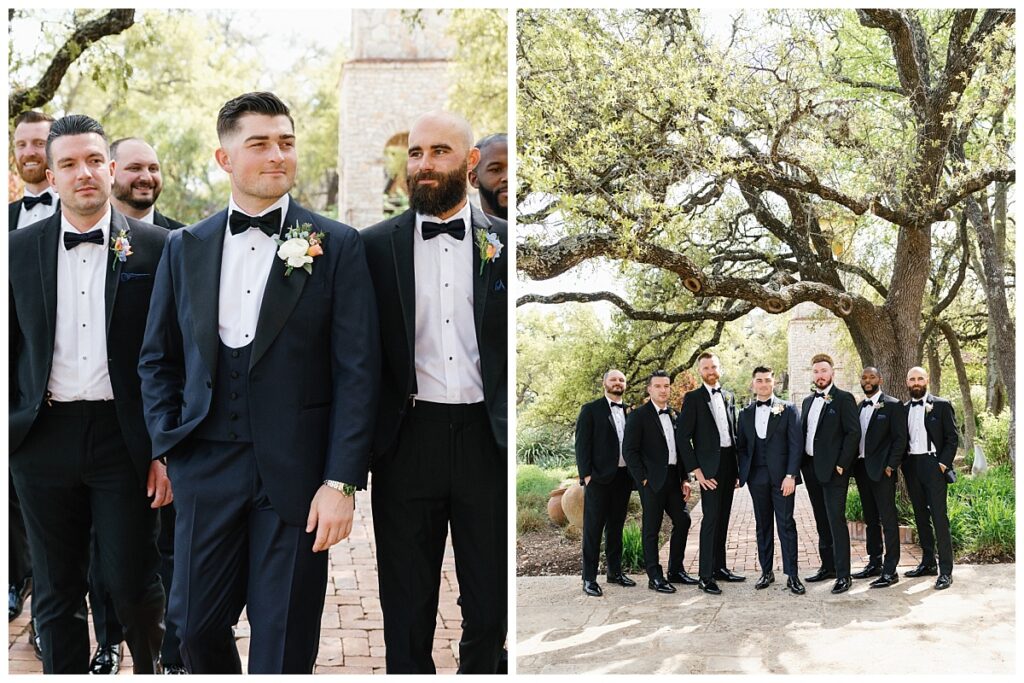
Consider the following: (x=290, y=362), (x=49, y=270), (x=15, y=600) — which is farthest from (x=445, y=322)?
(x=15, y=600)

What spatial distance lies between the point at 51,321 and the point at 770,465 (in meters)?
3.02

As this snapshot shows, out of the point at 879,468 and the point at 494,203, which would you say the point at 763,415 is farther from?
the point at 494,203

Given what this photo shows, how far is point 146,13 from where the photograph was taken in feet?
21.0

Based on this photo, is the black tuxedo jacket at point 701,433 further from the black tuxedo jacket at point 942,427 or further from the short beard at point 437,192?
the short beard at point 437,192

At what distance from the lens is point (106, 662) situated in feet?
12.1

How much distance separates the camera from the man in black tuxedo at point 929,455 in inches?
170

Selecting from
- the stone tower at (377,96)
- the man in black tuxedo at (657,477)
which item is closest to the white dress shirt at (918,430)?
the man in black tuxedo at (657,477)

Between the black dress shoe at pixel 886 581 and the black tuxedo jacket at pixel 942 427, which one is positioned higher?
the black tuxedo jacket at pixel 942 427

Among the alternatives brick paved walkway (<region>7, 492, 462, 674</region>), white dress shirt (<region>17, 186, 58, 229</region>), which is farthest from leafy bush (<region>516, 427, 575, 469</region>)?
white dress shirt (<region>17, 186, 58, 229</region>)

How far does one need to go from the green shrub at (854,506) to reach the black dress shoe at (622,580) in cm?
101

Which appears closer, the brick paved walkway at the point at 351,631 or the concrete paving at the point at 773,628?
the brick paved walkway at the point at 351,631

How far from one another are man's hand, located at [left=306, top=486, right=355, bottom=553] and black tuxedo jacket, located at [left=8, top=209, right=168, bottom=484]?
72 centimetres

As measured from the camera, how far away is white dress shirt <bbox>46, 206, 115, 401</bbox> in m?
3.20

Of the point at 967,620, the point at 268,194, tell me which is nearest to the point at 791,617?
the point at 967,620
